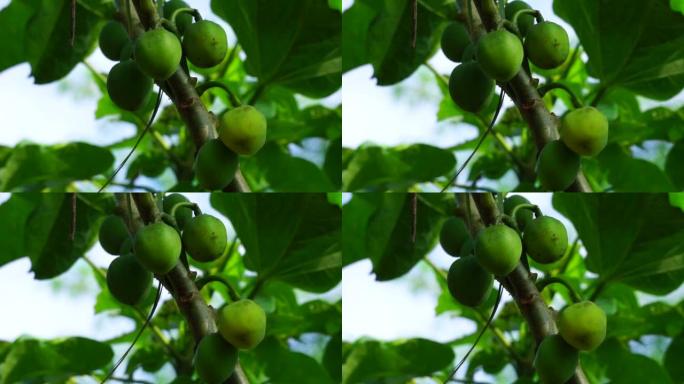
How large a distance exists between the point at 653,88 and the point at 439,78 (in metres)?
0.38

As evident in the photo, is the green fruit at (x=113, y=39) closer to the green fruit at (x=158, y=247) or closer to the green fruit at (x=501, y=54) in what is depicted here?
the green fruit at (x=158, y=247)

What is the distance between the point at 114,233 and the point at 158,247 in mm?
281

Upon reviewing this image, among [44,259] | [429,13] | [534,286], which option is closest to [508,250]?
[534,286]

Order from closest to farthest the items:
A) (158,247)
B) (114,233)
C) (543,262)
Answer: (158,247) < (543,262) < (114,233)

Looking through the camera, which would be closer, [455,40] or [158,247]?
[158,247]

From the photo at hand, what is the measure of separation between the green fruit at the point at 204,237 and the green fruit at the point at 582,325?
19.6 inches

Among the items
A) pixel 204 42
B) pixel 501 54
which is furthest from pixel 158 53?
pixel 501 54

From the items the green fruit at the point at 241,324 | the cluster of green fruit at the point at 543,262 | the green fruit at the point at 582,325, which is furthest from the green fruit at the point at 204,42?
the green fruit at the point at 582,325

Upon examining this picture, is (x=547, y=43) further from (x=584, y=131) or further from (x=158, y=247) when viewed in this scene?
(x=158, y=247)

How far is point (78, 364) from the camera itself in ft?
6.86

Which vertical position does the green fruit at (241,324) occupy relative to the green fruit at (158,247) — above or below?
below

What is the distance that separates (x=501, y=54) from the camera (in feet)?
5.42

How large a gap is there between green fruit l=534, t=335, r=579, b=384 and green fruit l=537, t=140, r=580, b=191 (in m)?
0.22

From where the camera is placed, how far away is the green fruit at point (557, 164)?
1.69m
